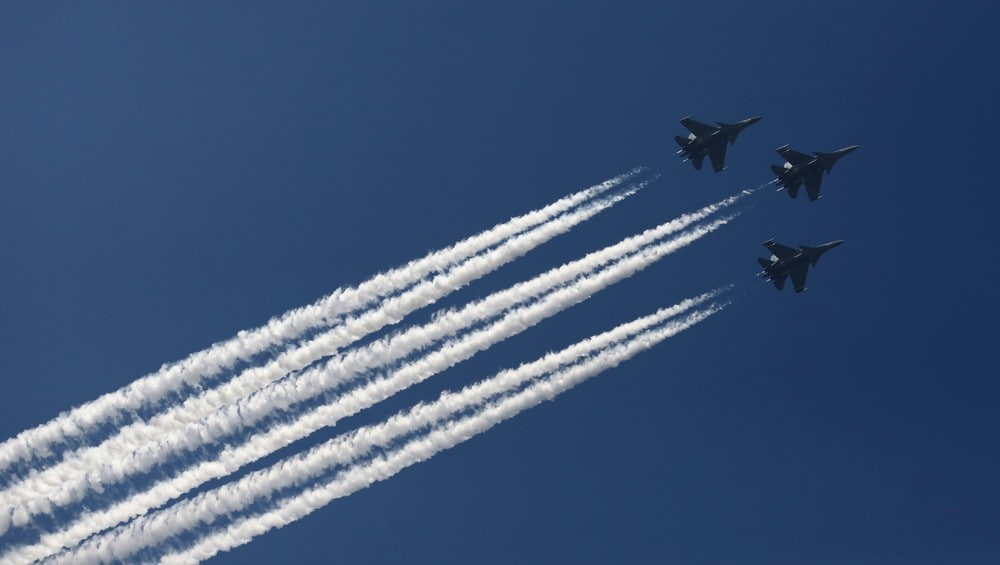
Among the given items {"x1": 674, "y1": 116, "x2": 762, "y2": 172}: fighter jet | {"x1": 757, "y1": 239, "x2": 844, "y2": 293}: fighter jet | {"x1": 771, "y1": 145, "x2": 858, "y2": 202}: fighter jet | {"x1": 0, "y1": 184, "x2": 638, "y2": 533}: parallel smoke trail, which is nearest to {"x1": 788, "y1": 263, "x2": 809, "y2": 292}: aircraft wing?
{"x1": 757, "y1": 239, "x2": 844, "y2": 293}: fighter jet

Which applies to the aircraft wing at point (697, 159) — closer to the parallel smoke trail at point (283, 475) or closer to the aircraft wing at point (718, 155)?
the aircraft wing at point (718, 155)

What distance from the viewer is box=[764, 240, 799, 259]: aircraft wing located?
72.9m

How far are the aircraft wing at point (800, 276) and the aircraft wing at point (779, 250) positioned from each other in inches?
43.8

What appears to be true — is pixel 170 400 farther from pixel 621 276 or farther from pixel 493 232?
pixel 621 276

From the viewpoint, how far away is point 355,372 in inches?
2482

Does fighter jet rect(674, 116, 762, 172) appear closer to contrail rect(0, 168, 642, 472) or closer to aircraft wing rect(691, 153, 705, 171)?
aircraft wing rect(691, 153, 705, 171)

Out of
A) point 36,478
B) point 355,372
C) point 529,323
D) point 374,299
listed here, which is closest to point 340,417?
point 355,372

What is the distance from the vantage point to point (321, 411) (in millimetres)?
62719

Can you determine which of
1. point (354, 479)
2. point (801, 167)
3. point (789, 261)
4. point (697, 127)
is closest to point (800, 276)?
point (789, 261)

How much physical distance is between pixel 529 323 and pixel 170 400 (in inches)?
722

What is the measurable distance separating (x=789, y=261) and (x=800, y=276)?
1629 mm

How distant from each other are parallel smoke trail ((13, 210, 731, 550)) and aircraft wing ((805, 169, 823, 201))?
16.9 m

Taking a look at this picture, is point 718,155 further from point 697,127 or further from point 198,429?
point 198,429

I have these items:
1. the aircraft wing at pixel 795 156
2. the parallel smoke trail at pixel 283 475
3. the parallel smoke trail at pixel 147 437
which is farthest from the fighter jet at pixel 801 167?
the parallel smoke trail at pixel 147 437
